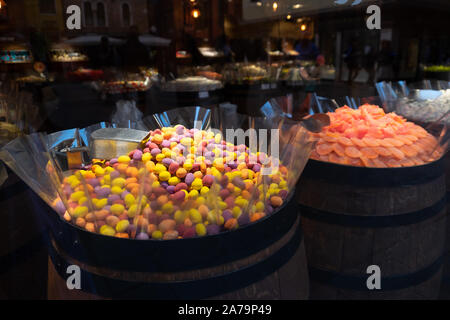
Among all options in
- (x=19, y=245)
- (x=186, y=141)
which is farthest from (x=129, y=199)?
(x=19, y=245)

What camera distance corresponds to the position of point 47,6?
377 cm

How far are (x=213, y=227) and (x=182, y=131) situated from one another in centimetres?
72

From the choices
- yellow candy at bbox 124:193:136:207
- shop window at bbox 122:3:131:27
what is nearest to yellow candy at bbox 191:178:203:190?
yellow candy at bbox 124:193:136:207

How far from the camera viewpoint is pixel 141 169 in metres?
0.95

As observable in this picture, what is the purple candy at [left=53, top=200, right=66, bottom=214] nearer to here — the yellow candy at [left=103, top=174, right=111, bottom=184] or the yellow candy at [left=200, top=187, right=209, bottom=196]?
the yellow candy at [left=103, top=174, right=111, bottom=184]

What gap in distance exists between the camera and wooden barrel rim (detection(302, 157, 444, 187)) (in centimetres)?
133

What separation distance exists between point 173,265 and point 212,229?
5.6 inches

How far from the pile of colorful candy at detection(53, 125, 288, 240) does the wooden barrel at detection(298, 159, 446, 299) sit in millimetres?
334

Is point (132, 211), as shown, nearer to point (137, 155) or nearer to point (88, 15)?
point (137, 155)

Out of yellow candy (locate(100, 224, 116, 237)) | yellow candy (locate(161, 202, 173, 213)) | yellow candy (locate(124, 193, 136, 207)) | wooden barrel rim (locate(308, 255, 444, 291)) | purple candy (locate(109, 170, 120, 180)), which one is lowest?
wooden barrel rim (locate(308, 255, 444, 291))

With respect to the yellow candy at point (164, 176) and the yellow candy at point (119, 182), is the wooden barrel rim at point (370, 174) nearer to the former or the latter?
the yellow candy at point (164, 176)

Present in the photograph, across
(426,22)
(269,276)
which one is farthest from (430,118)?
(426,22)

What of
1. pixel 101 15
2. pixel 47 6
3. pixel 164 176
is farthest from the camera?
pixel 101 15

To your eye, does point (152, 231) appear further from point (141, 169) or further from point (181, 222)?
point (141, 169)
